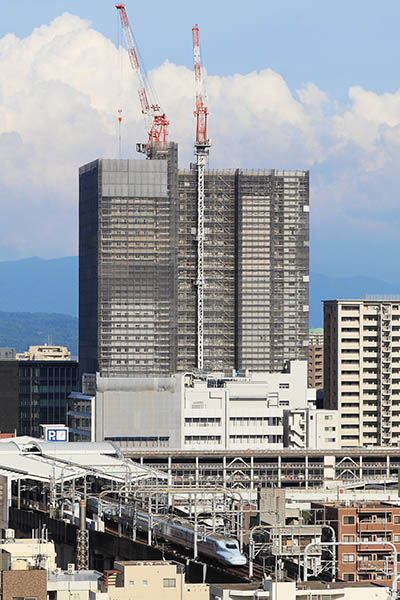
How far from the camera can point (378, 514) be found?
500ft

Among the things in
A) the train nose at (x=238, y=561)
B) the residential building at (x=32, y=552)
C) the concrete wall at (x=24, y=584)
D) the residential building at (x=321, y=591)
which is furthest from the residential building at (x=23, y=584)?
the train nose at (x=238, y=561)

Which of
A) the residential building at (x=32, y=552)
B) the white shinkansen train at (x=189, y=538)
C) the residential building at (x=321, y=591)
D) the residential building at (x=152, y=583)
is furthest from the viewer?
the white shinkansen train at (x=189, y=538)

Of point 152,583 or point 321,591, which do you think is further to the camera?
point 152,583

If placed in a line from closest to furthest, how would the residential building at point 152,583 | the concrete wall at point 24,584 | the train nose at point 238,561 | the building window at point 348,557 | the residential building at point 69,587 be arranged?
the concrete wall at point 24,584
the residential building at point 69,587
the residential building at point 152,583
the train nose at point 238,561
the building window at point 348,557

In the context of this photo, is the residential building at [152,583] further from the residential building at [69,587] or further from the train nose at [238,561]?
the train nose at [238,561]

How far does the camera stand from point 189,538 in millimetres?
154875

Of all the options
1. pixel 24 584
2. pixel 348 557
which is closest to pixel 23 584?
pixel 24 584

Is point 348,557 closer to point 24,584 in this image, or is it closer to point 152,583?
point 152,583

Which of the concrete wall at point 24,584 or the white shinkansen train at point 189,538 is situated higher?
the concrete wall at point 24,584

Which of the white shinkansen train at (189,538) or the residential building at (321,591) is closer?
the residential building at (321,591)

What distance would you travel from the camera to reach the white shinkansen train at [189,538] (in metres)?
143

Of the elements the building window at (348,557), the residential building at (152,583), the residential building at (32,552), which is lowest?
the building window at (348,557)

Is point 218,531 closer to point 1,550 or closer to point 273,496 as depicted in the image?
point 273,496

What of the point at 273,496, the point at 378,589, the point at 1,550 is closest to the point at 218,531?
the point at 273,496
